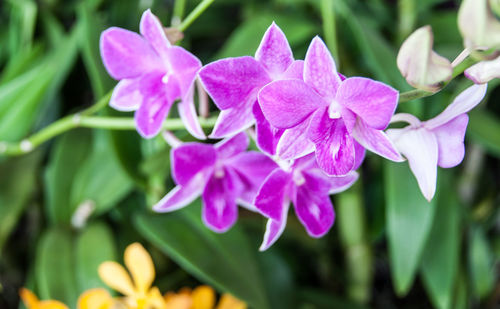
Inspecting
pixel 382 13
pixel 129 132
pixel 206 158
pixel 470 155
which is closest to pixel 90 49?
pixel 129 132

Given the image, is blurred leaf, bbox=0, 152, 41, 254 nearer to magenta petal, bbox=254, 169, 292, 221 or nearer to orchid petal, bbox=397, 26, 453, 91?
magenta petal, bbox=254, 169, 292, 221

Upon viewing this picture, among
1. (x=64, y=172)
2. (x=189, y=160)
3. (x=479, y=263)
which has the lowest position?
(x=479, y=263)

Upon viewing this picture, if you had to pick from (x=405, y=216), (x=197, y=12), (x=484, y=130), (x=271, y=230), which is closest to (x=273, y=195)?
(x=271, y=230)

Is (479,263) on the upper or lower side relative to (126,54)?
lower

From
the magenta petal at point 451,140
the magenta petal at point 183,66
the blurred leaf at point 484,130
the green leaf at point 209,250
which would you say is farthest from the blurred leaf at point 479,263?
the magenta petal at point 183,66

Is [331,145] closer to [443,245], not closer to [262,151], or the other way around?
[262,151]

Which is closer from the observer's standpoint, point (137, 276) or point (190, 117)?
point (190, 117)

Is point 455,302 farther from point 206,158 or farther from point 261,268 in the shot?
point 206,158
